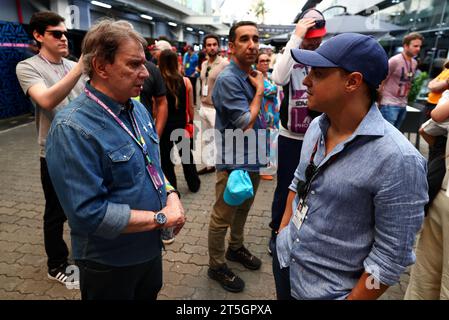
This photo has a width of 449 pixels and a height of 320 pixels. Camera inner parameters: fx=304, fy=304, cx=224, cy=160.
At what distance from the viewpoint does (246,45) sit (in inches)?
96.0

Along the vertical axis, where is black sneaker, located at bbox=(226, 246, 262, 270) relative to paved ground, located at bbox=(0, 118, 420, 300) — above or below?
above

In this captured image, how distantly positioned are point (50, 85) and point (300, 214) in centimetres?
213

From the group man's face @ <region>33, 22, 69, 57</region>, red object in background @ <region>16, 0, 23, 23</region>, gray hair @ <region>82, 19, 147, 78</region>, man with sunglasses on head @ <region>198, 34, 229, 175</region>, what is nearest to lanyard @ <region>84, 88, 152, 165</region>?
gray hair @ <region>82, 19, 147, 78</region>

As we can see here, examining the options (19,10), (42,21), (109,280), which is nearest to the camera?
(109,280)

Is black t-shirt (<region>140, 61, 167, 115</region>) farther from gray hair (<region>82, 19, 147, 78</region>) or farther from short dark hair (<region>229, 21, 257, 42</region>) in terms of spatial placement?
gray hair (<region>82, 19, 147, 78</region>)

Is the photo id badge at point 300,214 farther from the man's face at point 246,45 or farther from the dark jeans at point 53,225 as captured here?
the dark jeans at point 53,225

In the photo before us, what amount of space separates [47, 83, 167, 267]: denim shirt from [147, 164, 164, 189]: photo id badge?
0.02 meters

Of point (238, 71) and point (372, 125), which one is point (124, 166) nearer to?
point (372, 125)

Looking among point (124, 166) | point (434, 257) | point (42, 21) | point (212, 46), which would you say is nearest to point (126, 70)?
point (124, 166)

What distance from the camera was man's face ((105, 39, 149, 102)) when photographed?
1.39m

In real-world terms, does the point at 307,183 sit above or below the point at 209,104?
above

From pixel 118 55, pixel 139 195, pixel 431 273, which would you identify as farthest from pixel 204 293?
pixel 118 55

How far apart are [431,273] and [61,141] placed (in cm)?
235
